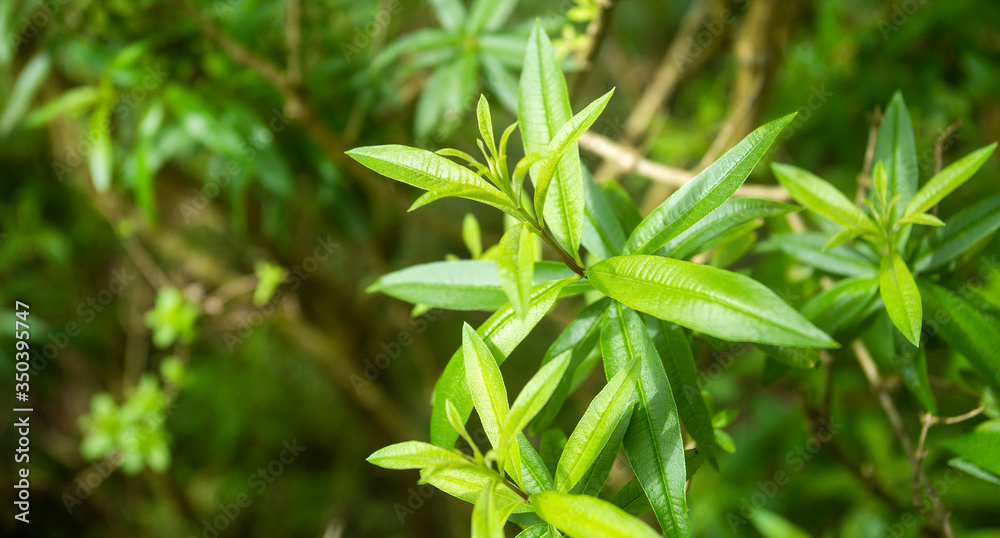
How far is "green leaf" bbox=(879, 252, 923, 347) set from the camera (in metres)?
0.54

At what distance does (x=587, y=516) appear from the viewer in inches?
18.6

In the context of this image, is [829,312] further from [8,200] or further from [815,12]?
[8,200]

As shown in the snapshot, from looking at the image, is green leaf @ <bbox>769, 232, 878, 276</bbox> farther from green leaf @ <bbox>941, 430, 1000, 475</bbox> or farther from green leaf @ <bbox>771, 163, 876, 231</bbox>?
green leaf @ <bbox>941, 430, 1000, 475</bbox>

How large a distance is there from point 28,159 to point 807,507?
108 inches

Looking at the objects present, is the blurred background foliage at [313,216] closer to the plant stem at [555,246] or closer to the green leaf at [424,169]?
the plant stem at [555,246]

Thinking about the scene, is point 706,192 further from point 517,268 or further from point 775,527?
point 775,527

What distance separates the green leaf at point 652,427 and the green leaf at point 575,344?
0.04 meters

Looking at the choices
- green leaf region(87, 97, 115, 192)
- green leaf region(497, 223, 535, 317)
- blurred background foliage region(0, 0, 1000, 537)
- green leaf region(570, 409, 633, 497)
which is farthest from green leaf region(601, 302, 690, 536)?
green leaf region(87, 97, 115, 192)

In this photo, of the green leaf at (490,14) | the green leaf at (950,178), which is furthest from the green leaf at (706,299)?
the green leaf at (490,14)

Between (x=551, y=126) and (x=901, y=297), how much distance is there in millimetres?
373

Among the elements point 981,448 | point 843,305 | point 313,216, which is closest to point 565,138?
point 843,305

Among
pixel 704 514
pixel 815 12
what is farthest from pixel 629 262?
pixel 815 12

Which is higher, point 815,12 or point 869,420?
point 815,12

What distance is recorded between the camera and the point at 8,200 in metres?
2.09
